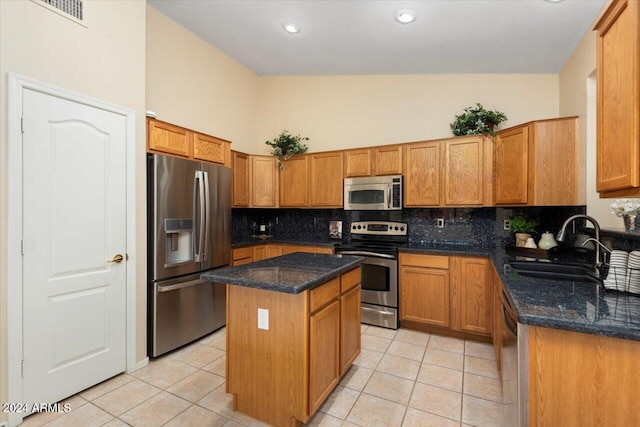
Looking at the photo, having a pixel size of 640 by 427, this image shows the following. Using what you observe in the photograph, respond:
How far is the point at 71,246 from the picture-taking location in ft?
7.05

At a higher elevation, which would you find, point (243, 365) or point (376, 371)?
point (243, 365)

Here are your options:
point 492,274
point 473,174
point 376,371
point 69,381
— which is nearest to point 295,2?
point 473,174

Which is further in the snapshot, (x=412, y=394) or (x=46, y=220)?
(x=412, y=394)

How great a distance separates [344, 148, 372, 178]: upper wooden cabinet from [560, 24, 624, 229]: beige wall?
210 centimetres

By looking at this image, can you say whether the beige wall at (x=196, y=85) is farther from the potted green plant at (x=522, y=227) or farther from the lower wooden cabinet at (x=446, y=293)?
the potted green plant at (x=522, y=227)

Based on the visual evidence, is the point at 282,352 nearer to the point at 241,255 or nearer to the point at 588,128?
the point at 241,255

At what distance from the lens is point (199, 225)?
120 inches

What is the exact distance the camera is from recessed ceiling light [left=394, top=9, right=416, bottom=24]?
2.60 m

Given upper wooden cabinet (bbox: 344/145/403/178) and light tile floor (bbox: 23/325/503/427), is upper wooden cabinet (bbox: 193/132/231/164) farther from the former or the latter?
light tile floor (bbox: 23/325/503/427)

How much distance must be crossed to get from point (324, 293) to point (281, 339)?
389 millimetres

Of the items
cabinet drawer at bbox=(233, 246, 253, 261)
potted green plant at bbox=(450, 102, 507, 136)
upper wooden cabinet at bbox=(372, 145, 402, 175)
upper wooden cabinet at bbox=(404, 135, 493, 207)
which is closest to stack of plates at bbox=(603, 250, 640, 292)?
upper wooden cabinet at bbox=(404, 135, 493, 207)

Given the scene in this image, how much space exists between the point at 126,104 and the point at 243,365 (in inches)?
89.5

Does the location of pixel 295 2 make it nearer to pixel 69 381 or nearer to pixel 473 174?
pixel 473 174

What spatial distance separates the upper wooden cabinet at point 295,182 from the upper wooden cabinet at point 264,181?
4.7 inches
